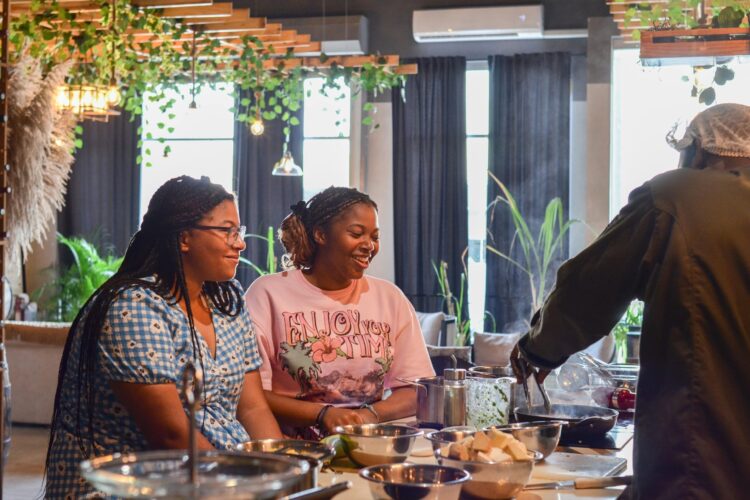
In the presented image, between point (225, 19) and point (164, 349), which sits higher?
point (225, 19)

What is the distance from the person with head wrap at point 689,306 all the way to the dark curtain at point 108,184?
8677 mm

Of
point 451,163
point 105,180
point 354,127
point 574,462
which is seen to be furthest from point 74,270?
point 574,462

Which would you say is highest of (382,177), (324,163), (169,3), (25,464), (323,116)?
(169,3)

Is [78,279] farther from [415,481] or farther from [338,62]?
[415,481]

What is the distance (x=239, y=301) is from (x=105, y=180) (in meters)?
8.06

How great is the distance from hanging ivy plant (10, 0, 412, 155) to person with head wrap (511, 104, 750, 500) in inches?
168

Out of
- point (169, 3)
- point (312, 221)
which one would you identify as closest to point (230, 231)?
point (312, 221)

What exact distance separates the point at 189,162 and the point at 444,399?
8261 mm

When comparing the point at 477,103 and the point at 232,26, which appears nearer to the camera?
the point at 232,26

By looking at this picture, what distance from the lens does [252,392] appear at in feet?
9.16

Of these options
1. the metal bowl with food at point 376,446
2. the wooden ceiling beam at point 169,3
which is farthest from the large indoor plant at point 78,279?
the metal bowl with food at point 376,446

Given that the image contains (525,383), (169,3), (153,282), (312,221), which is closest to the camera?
(153,282)

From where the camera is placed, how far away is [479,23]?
8.95 meters

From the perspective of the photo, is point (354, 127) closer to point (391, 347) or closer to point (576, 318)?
point (391, 347)
